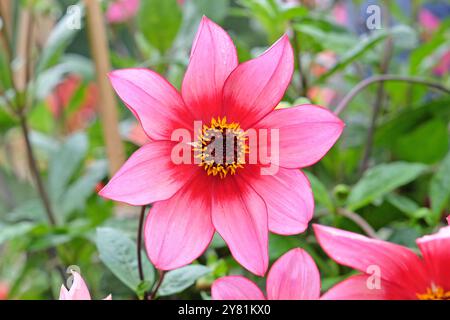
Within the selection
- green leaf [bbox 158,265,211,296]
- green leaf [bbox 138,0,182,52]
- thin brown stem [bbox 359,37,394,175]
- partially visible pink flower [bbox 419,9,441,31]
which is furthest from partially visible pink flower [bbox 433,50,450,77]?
green leaf [bbox 158,265,211,296]

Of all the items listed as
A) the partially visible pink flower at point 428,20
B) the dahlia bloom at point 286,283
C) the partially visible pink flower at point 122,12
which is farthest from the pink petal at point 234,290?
the partially visible pink flower at point 428,20

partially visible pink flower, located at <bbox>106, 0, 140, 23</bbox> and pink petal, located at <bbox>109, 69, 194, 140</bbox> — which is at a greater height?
partially visible pink flower, located at <bbox>106, 0, 140, 23</bbox>

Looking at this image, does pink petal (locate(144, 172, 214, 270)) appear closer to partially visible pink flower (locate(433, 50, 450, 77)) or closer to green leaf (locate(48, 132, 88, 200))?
green leaf (locate(48, 132, 88, 200))

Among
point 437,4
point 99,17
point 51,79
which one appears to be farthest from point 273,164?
point 437,4

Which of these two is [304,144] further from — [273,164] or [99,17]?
[99,17]

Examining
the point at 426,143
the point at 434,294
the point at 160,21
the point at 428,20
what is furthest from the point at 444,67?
the point at 434,294

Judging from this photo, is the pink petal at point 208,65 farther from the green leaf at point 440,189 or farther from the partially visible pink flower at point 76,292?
the green leaf at point 440,189
